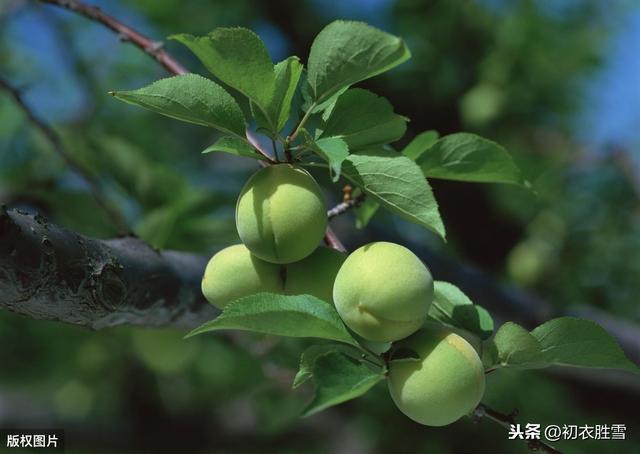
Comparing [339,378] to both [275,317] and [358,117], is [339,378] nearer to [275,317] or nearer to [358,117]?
[275,317]

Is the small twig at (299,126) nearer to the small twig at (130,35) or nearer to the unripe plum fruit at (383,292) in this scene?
the unripe plum fruit at (383,292)

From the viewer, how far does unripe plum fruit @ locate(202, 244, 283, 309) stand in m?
0.60

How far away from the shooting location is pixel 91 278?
61cm

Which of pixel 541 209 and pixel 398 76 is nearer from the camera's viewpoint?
pixel 541 209

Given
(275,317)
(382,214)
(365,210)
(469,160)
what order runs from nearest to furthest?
1. (275,317)
2. (469,160)
3. (365,210)
4. (382,214)

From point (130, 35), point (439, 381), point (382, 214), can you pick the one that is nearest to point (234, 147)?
point (439, 381)

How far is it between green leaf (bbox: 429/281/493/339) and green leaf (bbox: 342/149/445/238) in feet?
0.38

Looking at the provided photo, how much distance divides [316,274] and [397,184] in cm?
12

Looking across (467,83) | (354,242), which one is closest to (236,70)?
(354,242)

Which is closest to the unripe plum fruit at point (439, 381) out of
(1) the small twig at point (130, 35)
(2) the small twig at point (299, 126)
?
(2) the small twig at point (299, 126)

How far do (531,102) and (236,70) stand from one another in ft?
8.07

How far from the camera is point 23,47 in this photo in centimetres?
235

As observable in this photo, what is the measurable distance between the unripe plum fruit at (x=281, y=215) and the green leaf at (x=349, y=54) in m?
0.09

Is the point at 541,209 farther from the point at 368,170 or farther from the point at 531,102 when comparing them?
the point at 368,170
